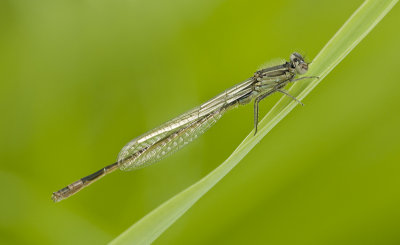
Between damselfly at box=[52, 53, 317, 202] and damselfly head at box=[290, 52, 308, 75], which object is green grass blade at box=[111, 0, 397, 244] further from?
damselfly at box=[52, 53, 317, 202]

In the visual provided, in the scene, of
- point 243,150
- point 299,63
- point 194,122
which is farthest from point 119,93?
point 243,150

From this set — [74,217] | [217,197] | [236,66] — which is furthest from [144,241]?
[236,66]

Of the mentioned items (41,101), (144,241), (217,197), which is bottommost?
(144,241)

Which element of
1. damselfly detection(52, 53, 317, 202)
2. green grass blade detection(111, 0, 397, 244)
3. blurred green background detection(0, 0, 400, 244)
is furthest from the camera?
damselfly detection(52, 53, 317, 202)

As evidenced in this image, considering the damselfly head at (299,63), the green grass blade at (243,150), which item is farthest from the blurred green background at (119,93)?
the green grass blade at (243,150)

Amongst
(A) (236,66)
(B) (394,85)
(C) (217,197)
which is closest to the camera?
(B) (394,85)

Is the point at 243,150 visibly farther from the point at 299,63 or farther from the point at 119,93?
the point at 119,93

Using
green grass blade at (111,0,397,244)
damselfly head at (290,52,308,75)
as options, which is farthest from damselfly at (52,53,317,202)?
green grass blade at (111,0,397,244)

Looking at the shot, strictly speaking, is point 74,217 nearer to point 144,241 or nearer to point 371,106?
point 144,241
